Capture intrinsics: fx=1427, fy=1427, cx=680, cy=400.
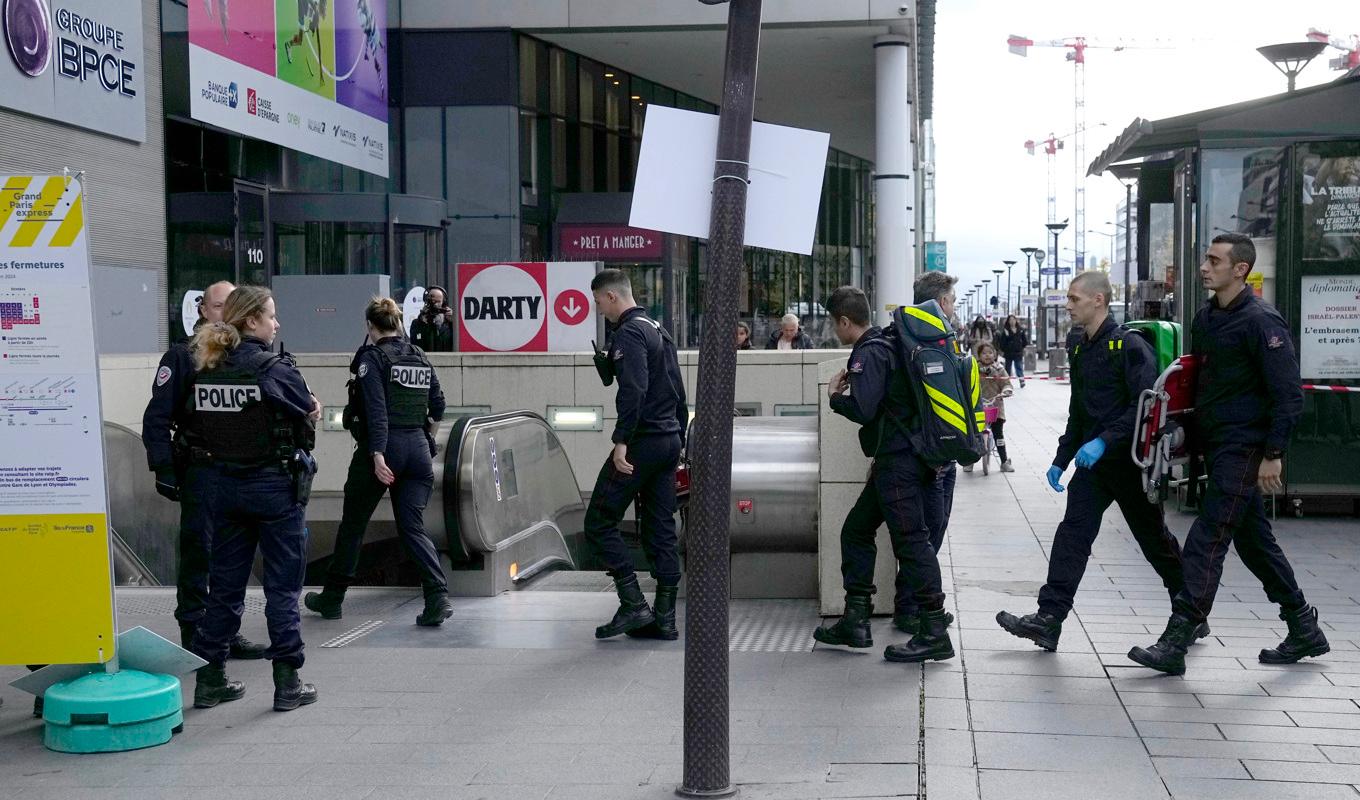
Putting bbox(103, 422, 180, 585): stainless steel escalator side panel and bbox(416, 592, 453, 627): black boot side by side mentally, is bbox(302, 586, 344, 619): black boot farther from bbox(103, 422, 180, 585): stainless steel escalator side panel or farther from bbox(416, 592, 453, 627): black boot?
bbox(103, 422, 180, 585): stainless steel escalator side panel

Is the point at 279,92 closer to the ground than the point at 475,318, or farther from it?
farther from it

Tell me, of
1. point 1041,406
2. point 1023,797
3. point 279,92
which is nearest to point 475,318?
point 279,92

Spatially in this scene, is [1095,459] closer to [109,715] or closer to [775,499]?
[775,499]

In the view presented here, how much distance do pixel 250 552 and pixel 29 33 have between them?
33.4 ft

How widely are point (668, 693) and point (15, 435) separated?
2.90m

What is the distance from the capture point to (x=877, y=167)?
89.1ft

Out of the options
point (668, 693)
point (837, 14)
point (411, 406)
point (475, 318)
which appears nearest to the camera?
point (668, 693)

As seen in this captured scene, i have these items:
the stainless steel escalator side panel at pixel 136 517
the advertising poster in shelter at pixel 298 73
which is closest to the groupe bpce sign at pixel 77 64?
the advertising poster in shelter at pixel 298 73

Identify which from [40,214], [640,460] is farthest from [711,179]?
[40,214]

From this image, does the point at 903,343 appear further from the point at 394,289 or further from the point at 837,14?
the point at 837,14

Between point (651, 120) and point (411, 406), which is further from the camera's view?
point (411, 406)

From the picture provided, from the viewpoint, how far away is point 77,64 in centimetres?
1540

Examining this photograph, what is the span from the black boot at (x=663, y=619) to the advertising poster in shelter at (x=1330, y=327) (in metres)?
6.74

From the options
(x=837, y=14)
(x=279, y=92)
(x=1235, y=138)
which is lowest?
(x=1235, y=138)
